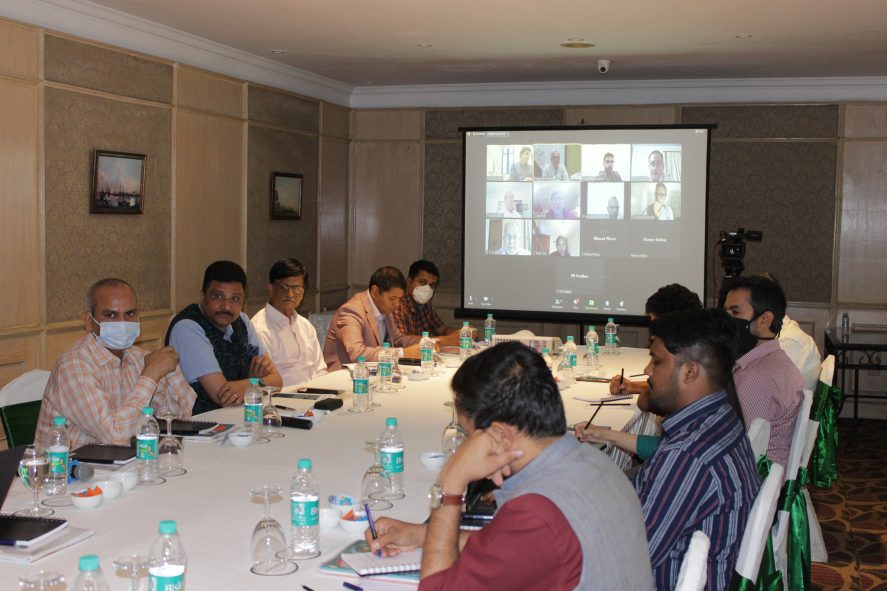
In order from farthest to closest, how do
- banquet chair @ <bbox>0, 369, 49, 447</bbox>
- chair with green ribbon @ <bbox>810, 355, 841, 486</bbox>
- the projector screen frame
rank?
the projector screen frame → chair with green ribbon @ <bbox>810, 355, 841, 486</bbox> → banquet chair @ <bbox>0, 369, 49, 447</bbox>

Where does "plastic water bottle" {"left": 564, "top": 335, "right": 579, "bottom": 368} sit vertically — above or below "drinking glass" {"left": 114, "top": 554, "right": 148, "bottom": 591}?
above

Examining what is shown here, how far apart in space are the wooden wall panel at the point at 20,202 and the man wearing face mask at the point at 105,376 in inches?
88.9

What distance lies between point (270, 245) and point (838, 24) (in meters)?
4.76

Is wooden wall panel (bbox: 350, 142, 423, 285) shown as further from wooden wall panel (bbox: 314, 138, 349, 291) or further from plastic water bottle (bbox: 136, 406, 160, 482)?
plastic water bottle (bbox: 136, 406, 160, 482)

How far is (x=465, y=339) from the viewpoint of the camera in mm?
5926

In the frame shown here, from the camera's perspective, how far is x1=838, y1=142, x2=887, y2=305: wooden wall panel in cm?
838

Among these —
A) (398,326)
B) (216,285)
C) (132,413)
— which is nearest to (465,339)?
(398,326)

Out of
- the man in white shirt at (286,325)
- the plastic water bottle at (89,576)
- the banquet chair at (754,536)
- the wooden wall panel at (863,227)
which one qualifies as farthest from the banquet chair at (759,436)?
the wooden wall panel at (863,227)

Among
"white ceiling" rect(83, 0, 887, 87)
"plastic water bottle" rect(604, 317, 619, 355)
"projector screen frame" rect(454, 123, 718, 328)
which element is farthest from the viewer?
"projector screen frame" rect(454, 123, 718, 328)

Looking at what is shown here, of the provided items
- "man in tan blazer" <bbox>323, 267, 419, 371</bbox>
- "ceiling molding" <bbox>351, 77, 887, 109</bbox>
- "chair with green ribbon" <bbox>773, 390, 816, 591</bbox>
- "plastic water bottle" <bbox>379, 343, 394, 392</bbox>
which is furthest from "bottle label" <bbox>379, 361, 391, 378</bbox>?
"ceiling molding" <bbox>351, 77, 887, 109</bbox>

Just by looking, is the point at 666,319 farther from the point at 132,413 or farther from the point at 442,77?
the point at 442,77

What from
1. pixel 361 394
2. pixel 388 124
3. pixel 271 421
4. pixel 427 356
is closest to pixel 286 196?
pixel 388 124

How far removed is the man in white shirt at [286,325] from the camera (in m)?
5.37

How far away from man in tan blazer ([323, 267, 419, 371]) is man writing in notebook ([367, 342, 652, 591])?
12.9ft
